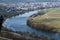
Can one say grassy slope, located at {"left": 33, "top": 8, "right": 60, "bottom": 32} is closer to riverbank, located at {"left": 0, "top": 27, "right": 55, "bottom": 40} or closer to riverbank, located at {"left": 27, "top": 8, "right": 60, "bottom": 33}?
riverbank, located at {"left": 27, "top": 8, "right": 60, "bottom": 33}

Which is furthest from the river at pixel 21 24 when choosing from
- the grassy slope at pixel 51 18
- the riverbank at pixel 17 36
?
the grassy slope at pixel 51 18

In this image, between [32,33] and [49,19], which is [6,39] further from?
[49,19]

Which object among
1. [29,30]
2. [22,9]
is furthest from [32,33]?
[22,9]

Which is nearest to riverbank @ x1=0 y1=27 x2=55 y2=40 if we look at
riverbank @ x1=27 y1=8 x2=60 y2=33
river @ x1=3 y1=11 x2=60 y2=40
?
river @ x1=3 y1=11 x2=60 y2=40

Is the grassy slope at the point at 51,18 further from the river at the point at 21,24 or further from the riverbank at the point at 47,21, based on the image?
the river at the point at 21,24

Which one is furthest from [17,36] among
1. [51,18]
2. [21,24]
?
[51,18]

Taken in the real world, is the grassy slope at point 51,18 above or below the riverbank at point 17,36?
above

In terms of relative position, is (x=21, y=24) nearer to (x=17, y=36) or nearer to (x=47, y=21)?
(x=17, y=36)
